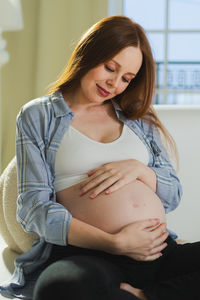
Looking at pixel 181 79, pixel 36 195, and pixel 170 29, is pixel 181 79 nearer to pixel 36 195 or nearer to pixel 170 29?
pixel 170 29

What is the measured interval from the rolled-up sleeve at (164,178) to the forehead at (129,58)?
0.26m

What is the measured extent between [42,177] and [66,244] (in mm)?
191

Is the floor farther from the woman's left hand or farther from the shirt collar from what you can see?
the shirt collar

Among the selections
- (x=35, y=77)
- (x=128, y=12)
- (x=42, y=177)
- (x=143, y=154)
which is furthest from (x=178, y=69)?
(x=42, y=177)

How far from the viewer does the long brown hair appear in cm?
138

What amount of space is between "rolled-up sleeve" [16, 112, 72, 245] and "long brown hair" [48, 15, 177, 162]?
0.75 ft

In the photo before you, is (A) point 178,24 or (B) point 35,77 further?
(A) point 178,24

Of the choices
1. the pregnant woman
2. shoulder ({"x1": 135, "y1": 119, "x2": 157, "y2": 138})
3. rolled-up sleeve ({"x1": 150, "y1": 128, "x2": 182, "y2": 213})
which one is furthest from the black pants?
shoulder ({"x1": 135, "y1": 119, "x2": 157, "y2": 138})

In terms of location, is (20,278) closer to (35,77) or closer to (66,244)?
(66,244)

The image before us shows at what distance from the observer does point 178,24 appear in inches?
137

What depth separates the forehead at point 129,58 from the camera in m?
1.38

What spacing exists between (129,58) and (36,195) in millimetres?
470

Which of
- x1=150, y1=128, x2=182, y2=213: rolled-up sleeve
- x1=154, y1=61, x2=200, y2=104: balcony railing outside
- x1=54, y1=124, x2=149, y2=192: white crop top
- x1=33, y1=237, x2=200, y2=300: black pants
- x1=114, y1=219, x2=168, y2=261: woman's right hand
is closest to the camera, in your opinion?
x1=33, y1=237, x2=200, y2=300: black pants

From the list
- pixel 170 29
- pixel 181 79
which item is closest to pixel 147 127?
pixel 170 29
